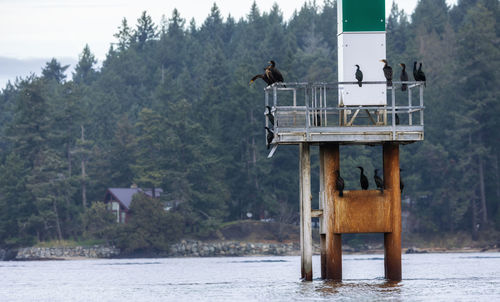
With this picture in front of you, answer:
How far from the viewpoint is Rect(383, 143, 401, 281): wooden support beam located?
3055 centimetres

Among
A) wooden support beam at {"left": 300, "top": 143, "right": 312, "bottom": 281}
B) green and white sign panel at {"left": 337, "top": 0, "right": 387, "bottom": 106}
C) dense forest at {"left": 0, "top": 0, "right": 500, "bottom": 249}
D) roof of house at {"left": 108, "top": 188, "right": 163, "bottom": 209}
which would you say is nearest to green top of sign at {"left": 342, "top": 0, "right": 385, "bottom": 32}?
green and white sign panel at {"left": 337, "top": 0, "right": 387, "bottom": 106}

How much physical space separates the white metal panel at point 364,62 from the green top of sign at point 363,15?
9.1 inches

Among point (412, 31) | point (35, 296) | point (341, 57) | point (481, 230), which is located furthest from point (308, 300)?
point (412, 31)

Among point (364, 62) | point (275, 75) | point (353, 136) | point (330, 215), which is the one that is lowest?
point (330, 215)

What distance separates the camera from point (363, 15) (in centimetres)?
3169

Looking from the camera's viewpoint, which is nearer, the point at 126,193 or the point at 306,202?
the point at 306,202

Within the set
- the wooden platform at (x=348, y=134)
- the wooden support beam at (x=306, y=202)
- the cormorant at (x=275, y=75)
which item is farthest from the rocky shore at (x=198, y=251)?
the wooden platform at (x=348, y=134)

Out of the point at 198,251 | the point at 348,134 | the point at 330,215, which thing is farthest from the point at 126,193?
the point at 348,134

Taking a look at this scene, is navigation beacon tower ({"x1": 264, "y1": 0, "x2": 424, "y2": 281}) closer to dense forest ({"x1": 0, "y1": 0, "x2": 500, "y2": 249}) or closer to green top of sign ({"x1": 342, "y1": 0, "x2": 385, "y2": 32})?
green top of sign ({"x1": 342, "y1": 0, "x2": 385, "y2": 32})

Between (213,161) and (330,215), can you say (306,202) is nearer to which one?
(330,215)

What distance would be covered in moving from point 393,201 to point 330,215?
1.96 metres

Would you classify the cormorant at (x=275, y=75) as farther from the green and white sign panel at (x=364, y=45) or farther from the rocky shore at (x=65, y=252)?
the rocky shore at (x=65, y=252)

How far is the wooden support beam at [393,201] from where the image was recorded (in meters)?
30.5

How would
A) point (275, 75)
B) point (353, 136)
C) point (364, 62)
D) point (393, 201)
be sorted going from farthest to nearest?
1. point (364, 62)
2. point (275, 75)
3. point (393, 201)
4. point (353, 136)
